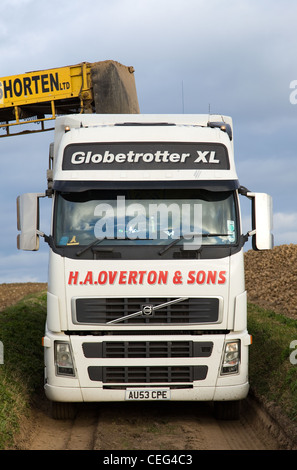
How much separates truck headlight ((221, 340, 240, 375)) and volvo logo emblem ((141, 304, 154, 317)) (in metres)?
1.20

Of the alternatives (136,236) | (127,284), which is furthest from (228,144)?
(127,284)

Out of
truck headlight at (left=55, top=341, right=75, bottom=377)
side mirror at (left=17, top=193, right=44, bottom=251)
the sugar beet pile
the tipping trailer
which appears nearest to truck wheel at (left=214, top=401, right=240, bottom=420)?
the tipping trailer

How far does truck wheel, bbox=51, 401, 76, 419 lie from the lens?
30.7ft

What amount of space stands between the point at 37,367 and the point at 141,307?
13.8 feet

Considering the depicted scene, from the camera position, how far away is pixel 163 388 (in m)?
8.59

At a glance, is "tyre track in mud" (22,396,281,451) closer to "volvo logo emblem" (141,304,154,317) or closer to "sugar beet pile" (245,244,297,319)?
"volvo logo emblem" (141,304,154,317)

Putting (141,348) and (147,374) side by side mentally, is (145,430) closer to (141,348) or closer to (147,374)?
(147,374)

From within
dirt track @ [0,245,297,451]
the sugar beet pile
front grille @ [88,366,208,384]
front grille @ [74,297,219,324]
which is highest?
front grille @ [74,297,219,324]

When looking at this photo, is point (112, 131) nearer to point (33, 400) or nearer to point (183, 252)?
point (183, 252)

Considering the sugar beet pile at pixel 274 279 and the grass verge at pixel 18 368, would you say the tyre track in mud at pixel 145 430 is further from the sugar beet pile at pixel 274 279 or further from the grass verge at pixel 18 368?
the sugar beet pile at pixel 274 279

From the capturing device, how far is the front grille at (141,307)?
8492 millimetres

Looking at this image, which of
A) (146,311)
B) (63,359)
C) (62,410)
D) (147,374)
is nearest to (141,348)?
(147,374)

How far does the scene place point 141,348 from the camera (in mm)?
8586

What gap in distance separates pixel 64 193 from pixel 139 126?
1.69 metres
